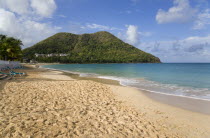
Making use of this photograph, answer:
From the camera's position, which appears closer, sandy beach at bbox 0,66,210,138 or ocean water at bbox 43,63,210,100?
sandy beach at bbox 0,66,210,138

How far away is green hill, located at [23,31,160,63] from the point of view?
124 metres

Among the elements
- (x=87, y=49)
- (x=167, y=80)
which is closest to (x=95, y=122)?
(x=167, y=80)

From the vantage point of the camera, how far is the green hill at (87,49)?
124 metres

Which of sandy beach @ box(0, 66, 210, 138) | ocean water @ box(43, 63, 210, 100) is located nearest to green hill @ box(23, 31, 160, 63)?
ocean water @ box(43, 63, 210, 100)

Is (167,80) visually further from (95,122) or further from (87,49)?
(87,49)

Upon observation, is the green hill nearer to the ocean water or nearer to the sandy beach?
the ocean water

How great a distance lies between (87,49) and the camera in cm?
13738

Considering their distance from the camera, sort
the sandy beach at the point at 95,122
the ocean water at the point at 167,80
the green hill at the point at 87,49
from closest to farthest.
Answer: the sandy beach at the point at 95,122, the ocean water at the point at 167,80, the green hill at the point at 87,49

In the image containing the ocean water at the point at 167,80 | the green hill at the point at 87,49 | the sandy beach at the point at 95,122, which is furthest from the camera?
the green hill at the point at 87,49

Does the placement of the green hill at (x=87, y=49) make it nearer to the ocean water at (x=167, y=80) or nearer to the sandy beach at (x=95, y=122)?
the ocean water at (x=167, y=80)

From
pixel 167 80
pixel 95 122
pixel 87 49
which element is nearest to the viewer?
pixel 95 122

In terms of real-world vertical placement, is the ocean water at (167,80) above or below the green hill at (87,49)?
below

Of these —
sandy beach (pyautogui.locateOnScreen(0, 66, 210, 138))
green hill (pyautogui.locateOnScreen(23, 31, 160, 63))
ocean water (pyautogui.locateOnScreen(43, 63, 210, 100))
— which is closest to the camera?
sandy beach (pyautogui.locateOnScreen(0, 66, 210, 138))

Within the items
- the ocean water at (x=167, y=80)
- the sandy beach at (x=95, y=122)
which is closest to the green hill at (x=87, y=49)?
the ocean water at (x=167, y=80)
